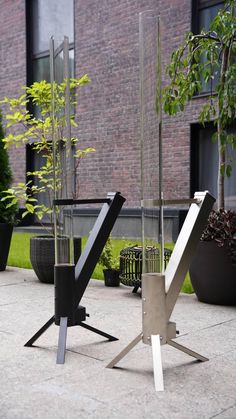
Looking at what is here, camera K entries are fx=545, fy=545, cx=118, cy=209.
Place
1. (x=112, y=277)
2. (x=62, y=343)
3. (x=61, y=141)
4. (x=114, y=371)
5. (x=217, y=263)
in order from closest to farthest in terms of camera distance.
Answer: (x=114, y=371), (x=62, y=343), (x=61, y=141), (x=217, y=263), (x=112, y=277)

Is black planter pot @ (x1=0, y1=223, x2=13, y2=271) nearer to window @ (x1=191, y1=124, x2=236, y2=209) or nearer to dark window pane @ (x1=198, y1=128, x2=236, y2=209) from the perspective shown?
window @ (x1=191, y1=124, x2=236, y2=209)

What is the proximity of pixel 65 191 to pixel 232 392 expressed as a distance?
5.87 ft

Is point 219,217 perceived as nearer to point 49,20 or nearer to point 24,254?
point 24,254

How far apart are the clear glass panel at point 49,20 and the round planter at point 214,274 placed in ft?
31.4

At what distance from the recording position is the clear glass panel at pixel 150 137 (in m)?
3.25

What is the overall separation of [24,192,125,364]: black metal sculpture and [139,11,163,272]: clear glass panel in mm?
637

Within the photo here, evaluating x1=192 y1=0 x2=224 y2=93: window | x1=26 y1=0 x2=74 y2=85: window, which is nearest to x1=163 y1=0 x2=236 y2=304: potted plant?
x1=192 y1=0 x2=224 y2=93: window

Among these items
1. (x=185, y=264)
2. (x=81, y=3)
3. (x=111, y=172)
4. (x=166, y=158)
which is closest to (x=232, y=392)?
(x=185, y=264)

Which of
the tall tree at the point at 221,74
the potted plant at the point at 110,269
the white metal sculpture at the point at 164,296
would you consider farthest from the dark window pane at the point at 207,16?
the white metal sculpture at the point at 164,296

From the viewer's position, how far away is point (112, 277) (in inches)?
267

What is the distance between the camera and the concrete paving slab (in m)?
2.80

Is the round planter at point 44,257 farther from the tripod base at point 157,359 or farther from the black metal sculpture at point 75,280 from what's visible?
the tripod base at point 157,359

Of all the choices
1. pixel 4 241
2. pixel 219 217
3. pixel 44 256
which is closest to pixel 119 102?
pixel 4 241

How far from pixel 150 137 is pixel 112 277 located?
3.71 metres
